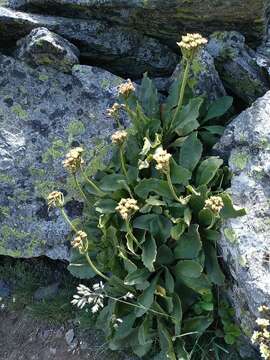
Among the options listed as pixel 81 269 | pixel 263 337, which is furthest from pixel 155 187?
pixel 263 337

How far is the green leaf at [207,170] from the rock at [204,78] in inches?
36.6

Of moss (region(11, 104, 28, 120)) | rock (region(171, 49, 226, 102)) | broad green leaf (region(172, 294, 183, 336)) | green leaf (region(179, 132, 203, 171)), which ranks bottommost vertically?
broad green leaf (region(172, 294, 183, 336))

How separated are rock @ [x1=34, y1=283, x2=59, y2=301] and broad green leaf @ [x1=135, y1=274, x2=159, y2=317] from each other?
1.27m

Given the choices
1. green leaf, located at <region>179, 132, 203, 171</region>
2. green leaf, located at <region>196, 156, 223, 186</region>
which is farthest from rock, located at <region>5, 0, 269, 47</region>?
green leaf, located at <region>196, 156, 223, 186</region>

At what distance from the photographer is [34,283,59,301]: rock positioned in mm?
6074

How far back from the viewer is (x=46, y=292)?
609 centimetres

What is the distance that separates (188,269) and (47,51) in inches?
106

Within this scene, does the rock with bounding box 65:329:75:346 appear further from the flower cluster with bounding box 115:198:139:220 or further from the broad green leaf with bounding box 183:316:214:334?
the flower cluster with bounding box 115:198:139:220

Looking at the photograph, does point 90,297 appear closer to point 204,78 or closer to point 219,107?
point 219,107

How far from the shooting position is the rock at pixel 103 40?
21.1 ft

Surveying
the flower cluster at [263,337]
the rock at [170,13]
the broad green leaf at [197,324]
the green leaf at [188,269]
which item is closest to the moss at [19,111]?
the rock at [170,13]

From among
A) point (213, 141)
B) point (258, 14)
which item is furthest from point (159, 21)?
point (213, 141)

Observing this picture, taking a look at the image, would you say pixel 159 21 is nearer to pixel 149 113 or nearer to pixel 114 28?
pixel 114 28

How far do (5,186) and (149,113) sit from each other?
158 centimetres
